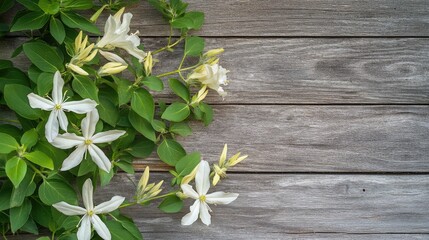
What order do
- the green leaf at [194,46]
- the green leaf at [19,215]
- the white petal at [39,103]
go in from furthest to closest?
1. the green leaf at [194,46]
2. the green leaf at [19,215]
3. the white petal at [39,103]

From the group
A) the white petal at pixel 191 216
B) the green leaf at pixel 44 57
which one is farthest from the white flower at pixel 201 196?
the green leaf at pixel 44 57

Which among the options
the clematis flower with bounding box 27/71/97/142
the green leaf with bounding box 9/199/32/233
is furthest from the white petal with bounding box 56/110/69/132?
the green leaf with bounding box 9/199/32/233

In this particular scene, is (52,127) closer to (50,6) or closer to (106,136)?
(106,136)

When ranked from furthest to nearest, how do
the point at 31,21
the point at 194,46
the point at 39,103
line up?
1. the point at 194,46
2. the point at 31,21
3. the point at 39,103

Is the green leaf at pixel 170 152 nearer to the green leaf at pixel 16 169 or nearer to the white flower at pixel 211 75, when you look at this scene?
the white flower at pixel 211 75

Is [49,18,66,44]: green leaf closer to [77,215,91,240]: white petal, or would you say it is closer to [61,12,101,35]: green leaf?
[61,12,101,35]: green leaf

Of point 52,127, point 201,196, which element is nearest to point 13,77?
point 52,127
